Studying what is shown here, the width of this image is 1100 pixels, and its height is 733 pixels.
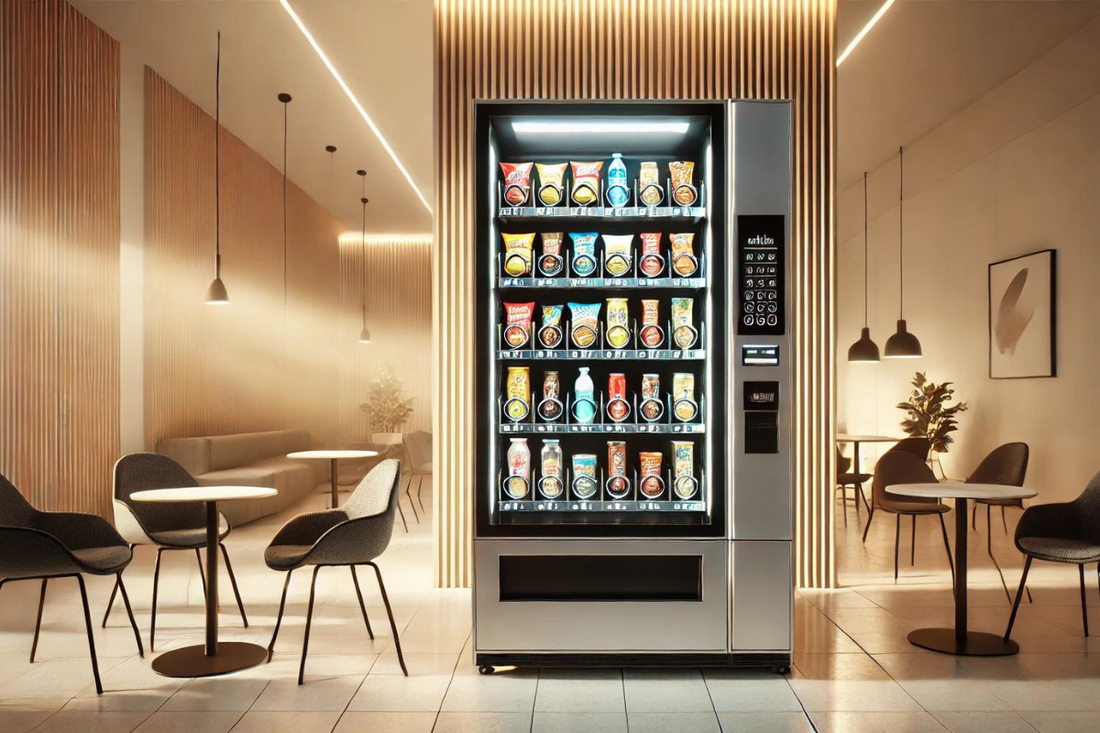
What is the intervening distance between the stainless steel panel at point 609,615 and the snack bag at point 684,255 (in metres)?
1.21

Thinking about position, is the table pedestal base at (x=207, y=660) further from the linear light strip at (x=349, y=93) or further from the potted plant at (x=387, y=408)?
the potted plant at (x=387, y=408)

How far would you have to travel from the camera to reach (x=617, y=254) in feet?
13.1

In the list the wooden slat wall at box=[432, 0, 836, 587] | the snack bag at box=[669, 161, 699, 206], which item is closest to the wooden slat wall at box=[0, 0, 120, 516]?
the wooden slat wall at box=[432, 0, 836, 587]

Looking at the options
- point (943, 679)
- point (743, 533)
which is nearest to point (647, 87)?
point (743, 533)

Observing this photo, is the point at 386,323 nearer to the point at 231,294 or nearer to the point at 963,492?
the point at 231,294

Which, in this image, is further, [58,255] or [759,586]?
[58,255]

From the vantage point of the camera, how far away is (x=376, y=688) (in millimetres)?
3602

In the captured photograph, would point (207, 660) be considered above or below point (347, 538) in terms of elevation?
below

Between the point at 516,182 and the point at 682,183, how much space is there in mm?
762

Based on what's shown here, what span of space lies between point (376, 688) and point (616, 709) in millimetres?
1007

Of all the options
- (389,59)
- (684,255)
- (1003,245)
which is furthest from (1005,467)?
(389,59)

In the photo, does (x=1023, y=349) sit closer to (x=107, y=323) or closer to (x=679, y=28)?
(x=679, y=28)

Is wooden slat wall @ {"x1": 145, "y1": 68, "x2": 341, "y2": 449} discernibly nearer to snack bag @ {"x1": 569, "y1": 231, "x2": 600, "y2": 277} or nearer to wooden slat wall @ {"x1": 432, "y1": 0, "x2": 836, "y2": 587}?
wooden slat wall @ {"x1": 432, "y1": 0, "x2": 836, "y2": 587}

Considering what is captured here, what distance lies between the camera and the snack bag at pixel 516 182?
396cm
